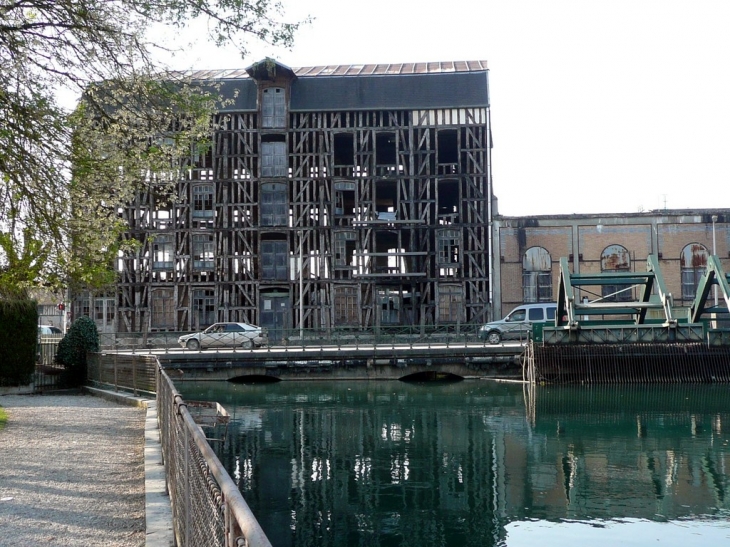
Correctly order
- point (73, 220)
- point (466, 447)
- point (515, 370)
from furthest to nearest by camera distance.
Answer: point (515, 370)
point (466, 447)
point (73, 220)

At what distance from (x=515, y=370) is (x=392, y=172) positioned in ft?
49.5

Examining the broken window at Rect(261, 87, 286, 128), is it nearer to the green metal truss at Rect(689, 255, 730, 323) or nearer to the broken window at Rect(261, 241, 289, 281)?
the broken window at Rect(261, 241, 289, 281)

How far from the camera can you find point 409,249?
42906 mm

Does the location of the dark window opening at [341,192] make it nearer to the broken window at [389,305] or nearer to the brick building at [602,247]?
the broken window at [389,305]

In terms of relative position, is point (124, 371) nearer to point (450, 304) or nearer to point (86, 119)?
point (86, 119)

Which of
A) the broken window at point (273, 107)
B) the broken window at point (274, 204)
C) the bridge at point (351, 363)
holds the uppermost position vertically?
the broken window at point (273, 107)

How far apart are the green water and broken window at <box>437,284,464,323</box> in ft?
52.7

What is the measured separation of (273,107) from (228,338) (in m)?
14.1

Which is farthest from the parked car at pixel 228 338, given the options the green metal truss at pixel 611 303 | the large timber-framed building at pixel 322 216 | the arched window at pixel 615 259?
the arched window at pixel 615 259

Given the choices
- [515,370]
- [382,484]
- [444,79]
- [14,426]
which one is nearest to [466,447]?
[382,484]

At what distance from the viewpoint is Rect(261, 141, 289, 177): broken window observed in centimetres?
4288

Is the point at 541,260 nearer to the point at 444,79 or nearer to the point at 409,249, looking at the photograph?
the point at 409,249

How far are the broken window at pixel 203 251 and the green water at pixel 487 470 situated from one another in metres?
18.9

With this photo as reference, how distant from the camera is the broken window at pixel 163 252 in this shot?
42.6 m
